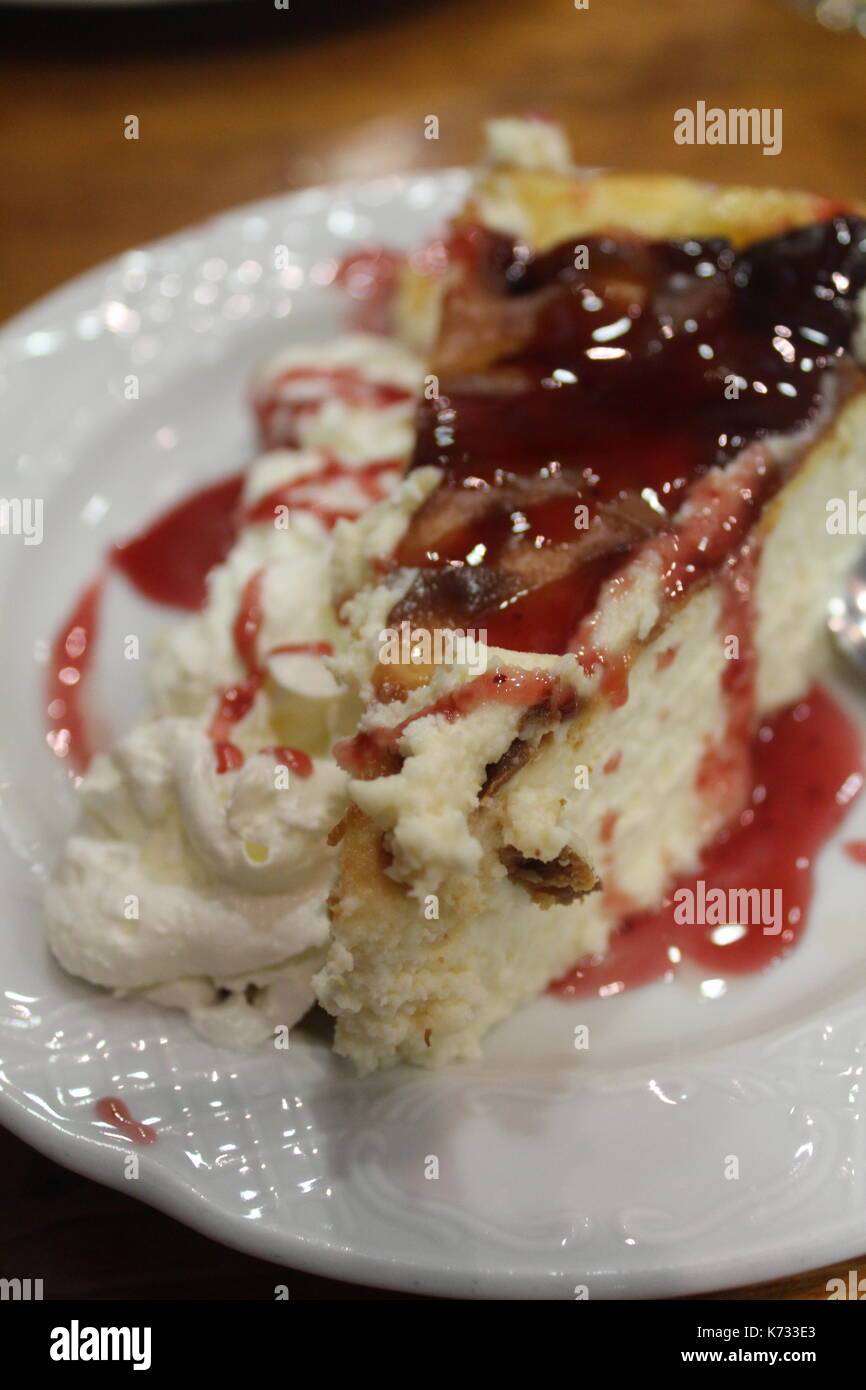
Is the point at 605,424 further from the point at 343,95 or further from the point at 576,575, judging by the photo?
the point at 343,95

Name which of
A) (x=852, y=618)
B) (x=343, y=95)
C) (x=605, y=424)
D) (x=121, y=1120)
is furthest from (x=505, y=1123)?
(x=343, y=95)

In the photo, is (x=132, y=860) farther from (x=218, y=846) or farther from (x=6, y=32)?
(x=6, y=32)

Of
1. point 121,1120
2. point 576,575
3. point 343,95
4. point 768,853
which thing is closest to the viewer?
point 121,1120

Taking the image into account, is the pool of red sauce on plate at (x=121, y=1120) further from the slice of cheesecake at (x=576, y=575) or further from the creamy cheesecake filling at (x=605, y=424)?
the creamy cheesecake filling at (x=605, y=424)

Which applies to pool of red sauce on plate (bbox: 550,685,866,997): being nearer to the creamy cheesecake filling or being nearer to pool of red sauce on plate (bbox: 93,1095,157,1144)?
the creamy cheesecake filling

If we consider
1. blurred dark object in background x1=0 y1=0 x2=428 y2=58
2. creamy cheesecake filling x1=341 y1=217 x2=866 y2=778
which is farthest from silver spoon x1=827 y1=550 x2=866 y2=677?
blurred dark object in background x1=0 y1=0 x2=428 y2=58

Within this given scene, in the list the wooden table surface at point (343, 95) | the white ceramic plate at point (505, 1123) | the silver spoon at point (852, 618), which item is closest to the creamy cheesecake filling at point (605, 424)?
the silver spoon at point (852, 618)
